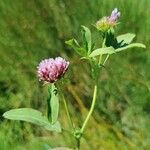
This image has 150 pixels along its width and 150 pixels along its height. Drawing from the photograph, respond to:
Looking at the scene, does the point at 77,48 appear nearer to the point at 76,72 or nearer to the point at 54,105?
the point at 54,105

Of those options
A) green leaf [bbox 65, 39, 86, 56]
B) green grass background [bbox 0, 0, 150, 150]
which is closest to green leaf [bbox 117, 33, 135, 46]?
green leaf [bbox 65, 39, 86, 56]

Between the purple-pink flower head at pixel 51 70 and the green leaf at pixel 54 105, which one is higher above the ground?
the purple-pink flower head at pixel 51 70

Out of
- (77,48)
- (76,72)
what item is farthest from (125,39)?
(76,72)

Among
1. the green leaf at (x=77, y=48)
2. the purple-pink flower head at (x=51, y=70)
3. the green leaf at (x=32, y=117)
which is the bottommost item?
the green leaf at (x=32, y=117)

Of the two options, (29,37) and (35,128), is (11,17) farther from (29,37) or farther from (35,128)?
(35,128)

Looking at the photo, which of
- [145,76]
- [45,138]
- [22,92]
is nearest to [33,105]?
[22,92]

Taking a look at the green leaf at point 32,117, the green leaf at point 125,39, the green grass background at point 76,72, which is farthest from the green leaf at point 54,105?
the green grass background at point 76,72

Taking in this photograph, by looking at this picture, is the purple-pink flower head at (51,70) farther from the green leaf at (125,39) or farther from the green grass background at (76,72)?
the green grass background at (76,72)

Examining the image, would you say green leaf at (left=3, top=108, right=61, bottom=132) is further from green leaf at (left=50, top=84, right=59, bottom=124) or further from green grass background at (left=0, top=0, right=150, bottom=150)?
green grass background at (left=0, top=0, right=150, bottom=150)
